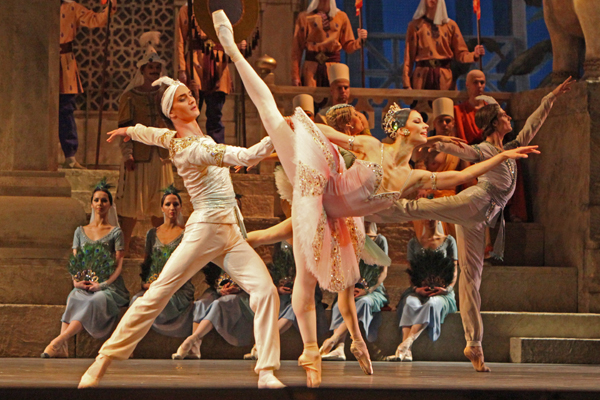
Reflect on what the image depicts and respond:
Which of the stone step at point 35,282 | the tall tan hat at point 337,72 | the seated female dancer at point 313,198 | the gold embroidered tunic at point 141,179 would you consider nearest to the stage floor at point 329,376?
the seated female dancer at point 313,198

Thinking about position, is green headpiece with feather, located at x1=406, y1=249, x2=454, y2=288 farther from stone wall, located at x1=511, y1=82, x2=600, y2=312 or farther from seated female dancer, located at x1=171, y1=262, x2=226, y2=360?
stone wall, located at x1=511, y1=82, x2=600, y2=312

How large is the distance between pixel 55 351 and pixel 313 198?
9.63 feet

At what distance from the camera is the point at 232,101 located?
36.5ft

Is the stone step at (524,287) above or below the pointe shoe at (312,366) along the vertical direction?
above

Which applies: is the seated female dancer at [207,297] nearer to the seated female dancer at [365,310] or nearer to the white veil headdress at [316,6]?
the seated female dancer at [365,310]

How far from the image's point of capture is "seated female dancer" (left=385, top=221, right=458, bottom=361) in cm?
745

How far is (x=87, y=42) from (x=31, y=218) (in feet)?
13.3

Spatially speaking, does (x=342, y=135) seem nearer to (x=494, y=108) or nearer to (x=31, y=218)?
(x=494, y=108)

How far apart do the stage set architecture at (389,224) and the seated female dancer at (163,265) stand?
0.13 m

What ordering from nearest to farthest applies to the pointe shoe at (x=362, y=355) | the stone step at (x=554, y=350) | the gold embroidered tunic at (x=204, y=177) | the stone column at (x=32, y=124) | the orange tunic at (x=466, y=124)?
the gold embroidered tunic at (x=204, y=177)
the pointe shoe at (x=362, y=355)
the stone step at (x=554, y=350)
the stone column at (x=32, y=124)
the orange tunic at (x=466, y=124)

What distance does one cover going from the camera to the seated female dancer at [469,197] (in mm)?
6188

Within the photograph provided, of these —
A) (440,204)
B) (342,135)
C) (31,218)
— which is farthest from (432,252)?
(31,218)

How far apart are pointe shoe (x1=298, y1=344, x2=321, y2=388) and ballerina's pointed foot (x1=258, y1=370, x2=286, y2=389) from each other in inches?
9.4

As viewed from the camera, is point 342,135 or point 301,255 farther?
point 342,135
